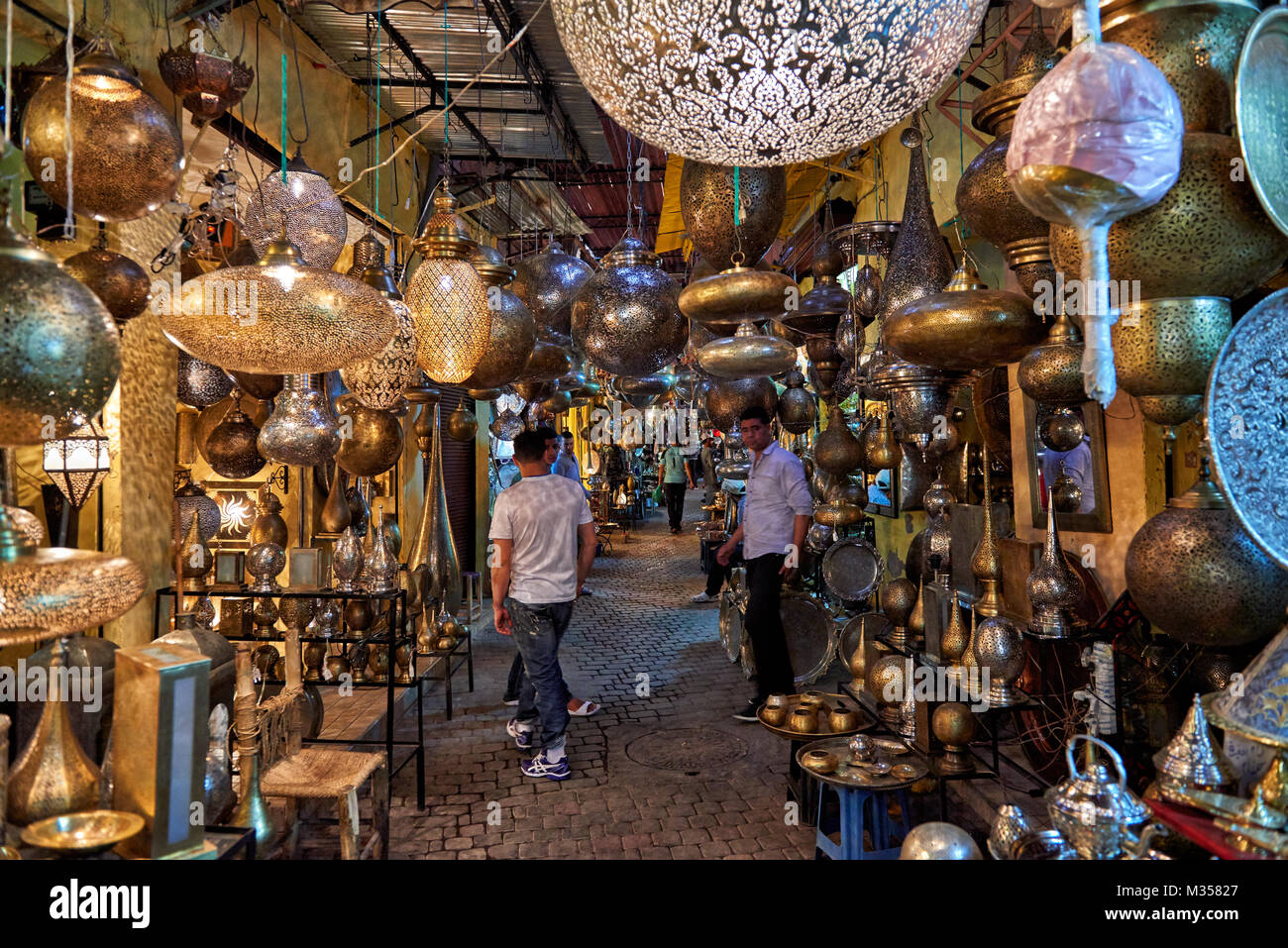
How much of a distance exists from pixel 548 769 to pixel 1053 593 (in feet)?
8.50

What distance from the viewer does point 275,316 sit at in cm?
140

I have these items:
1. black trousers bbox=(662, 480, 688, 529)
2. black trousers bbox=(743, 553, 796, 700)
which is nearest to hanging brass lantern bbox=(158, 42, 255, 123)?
black trousers bbox=(743, 553, 796, 700)

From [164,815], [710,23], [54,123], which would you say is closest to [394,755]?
[164,815]

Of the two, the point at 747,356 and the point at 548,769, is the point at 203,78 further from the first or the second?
the point at 548,769

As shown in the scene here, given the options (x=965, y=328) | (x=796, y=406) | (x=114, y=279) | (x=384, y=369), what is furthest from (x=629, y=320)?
(x=796, y=406)

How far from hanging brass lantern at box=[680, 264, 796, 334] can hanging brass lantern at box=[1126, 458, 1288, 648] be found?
0.97 m

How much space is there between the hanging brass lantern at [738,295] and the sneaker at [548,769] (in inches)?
110

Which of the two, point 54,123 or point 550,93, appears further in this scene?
point 550,93

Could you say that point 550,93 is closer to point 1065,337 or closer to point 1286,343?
point 1065,337

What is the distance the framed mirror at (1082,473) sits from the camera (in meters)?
3.12

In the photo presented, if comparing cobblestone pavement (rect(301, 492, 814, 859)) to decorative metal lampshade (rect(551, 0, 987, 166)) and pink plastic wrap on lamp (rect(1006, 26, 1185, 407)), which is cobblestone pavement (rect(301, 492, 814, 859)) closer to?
pink plastic wrap on lamp (rect(1006, 26, 1185, 407))

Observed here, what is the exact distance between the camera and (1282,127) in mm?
1189

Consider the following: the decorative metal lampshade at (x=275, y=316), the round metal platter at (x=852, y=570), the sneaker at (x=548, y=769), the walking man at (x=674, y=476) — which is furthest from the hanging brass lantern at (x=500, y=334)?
the walking man at (x=674, y=476)
